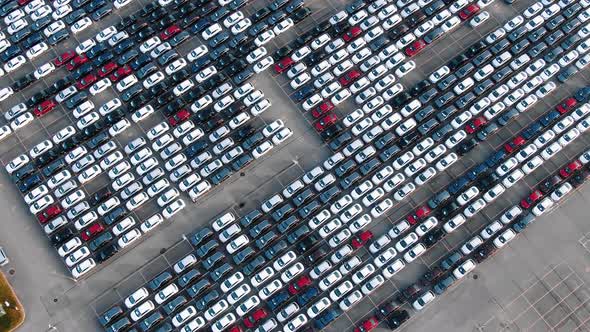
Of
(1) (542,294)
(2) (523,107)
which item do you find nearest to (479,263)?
(1) (542,294)

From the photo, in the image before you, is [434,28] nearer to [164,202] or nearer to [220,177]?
[220,177]

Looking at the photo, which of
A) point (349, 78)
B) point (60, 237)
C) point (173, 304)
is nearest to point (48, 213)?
point (60, 237)

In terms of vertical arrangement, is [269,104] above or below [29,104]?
below

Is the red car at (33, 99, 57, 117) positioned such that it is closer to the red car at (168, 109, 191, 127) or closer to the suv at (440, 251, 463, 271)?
the red car at (168, 109, 191, 127)

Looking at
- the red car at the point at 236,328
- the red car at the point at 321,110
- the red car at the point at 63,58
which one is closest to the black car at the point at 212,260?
the red car at the point at 236,328

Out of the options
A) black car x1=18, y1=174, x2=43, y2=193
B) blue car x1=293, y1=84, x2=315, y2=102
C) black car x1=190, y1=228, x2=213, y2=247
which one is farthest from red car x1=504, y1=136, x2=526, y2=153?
black car x1=18, y1=174, x2=43, y2=193

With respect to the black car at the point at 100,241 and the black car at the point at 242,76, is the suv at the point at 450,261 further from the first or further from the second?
the black car at the point at 100,241

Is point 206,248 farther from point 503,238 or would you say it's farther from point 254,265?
point 503,238
